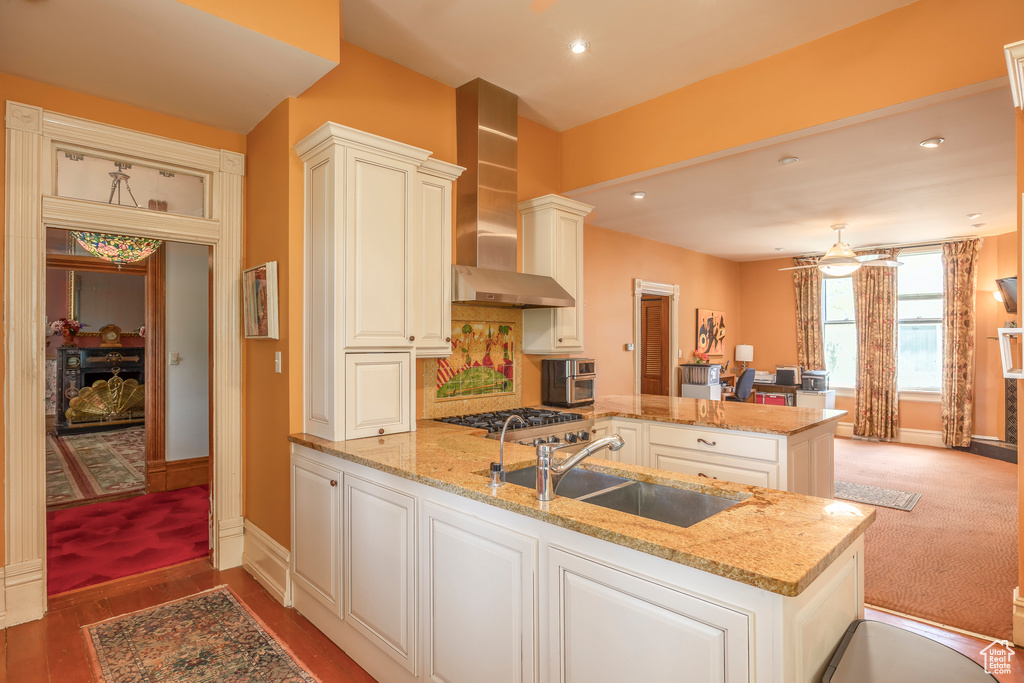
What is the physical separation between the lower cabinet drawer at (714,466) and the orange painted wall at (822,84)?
1952 mm

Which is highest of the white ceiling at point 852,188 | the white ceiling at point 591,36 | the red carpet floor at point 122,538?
the white ceiling at point 591,36

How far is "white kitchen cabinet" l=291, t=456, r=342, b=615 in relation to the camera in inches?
92.1

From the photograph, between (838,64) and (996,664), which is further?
(838,64)

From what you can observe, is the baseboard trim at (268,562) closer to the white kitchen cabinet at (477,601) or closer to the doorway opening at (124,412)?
the doorway opening at (124,412)

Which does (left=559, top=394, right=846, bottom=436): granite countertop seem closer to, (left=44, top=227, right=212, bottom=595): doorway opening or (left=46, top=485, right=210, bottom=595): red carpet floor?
(left=44, top=227, right=212, bottom=595): doorway opening

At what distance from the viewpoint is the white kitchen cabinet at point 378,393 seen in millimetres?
2572

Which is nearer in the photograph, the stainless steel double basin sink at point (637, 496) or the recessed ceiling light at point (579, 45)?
the stainless steel double basin sink at point (637, 496)

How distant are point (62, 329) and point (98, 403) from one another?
1116 mm

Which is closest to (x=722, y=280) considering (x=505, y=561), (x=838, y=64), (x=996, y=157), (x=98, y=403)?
(x=996, y=157)

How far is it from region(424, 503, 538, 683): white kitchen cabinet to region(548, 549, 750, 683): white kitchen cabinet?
10 cm

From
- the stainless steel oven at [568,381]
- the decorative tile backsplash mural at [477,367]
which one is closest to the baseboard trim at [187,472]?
the decorative tile backsplash mural at [477,367]

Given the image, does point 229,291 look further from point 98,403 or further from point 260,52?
point 98,403

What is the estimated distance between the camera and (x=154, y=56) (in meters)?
2.30

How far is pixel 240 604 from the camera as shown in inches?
107
